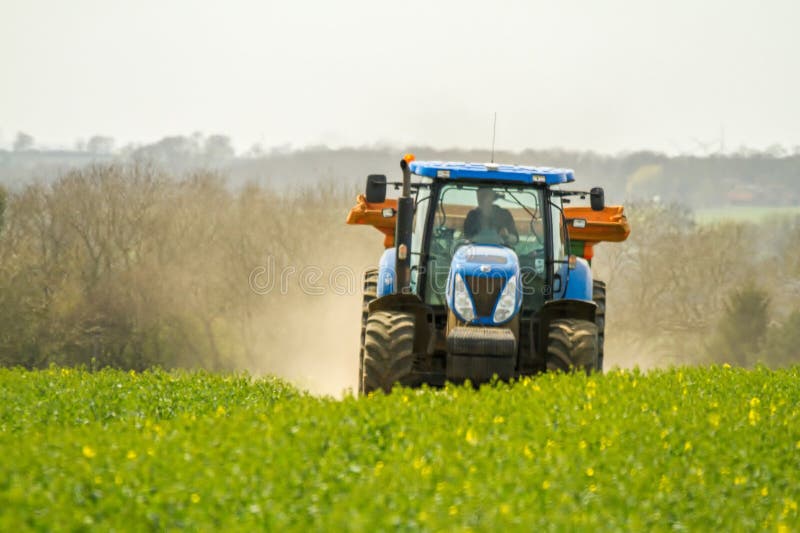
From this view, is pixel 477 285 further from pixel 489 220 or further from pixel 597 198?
pixel 597 198

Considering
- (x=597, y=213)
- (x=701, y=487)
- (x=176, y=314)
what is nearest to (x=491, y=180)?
(x=597, y=213)

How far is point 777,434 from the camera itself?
29.2ft

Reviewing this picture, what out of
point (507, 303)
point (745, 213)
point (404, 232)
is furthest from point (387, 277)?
point (745, 213)

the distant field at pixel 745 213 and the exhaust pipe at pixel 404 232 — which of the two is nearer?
the exhaust pipe at pixel 404 232

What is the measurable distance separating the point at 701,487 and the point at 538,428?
137cm

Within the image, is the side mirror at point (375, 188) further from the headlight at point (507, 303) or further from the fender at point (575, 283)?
the fender at point (575, 283)

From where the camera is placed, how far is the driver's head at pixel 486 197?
Result: 1269 centimetres

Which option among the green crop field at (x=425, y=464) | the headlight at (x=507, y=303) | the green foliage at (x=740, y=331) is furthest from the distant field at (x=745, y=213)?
the green crop field at (x=425, y=464)

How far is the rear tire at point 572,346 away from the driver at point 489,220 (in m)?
1.23

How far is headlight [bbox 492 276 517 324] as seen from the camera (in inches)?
465

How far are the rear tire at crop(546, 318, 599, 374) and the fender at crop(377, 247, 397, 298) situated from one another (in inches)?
82.2

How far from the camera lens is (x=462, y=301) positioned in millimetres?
11812

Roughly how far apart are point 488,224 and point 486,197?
299 millimetres

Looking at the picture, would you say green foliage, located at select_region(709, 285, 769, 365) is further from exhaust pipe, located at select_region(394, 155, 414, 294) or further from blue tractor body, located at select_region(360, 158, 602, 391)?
exhaust pipe, located at select_region(394, 155, 414, 294)
